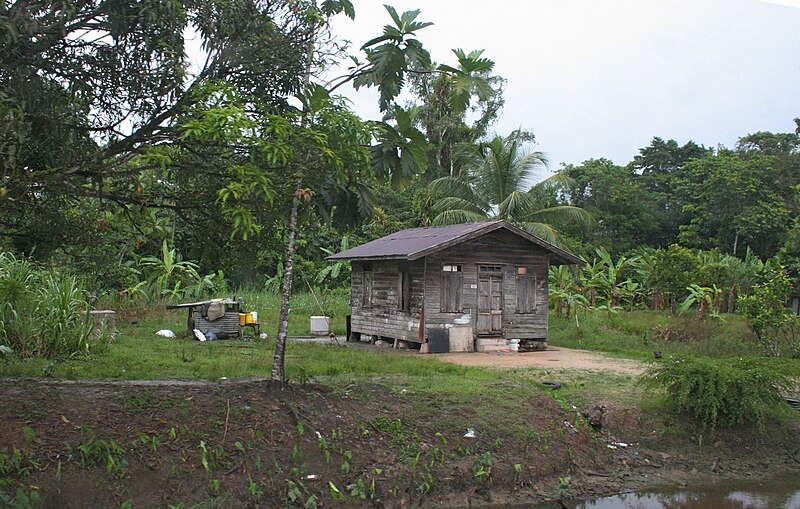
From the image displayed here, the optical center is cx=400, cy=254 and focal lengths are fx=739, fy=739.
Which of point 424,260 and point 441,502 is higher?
point 424,260

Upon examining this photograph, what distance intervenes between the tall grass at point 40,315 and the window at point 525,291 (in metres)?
10.4

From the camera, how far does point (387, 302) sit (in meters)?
19.5

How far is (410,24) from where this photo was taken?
7.48 meters

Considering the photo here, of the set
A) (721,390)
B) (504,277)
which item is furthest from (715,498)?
(504,277)

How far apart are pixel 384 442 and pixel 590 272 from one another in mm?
20814

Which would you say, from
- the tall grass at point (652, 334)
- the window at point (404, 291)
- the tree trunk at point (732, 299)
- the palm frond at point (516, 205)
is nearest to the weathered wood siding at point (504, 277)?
the window at point (404, 291)

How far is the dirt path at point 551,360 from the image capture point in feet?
50.8

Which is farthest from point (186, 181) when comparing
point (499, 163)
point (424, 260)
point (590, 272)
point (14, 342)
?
point (590, 272)

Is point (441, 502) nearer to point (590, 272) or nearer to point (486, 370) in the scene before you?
point (486, 370)

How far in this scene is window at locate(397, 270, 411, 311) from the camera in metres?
18.7

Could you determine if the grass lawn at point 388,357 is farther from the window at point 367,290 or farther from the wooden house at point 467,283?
the window at point 367,290

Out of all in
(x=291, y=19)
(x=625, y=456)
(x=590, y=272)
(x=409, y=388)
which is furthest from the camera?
(x=590, y=272)

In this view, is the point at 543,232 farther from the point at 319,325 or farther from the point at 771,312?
the point at 771,312

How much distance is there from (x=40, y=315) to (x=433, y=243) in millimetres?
8808
